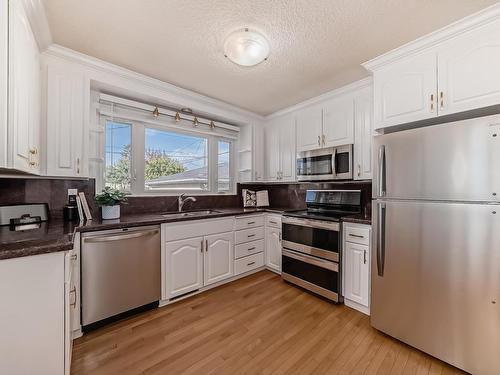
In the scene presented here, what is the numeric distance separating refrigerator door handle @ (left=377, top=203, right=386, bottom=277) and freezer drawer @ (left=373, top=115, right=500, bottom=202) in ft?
0.42

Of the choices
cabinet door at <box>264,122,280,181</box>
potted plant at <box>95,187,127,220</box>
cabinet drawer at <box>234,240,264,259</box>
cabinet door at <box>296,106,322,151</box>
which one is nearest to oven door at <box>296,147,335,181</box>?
cabinet door at <box>296,106,322,151</box>

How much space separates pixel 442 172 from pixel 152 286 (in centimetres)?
252

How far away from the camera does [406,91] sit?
1.80m

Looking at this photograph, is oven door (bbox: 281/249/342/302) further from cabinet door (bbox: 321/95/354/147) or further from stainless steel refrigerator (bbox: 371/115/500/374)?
cabinet door (bbox: 321/95/354/147)

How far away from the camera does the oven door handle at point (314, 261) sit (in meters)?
2.27

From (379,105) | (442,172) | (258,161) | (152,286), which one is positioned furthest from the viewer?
(258,161)

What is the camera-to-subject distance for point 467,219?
1.40 metres

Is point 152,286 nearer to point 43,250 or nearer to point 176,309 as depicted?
point 176,309

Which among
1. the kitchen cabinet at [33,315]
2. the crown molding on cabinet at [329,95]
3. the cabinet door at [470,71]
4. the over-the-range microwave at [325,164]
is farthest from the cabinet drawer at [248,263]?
the cabinet door at [470,71]

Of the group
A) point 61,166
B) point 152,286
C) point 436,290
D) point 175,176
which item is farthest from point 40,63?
point 436,290

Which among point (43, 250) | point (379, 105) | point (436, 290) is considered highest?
point (379, 105)

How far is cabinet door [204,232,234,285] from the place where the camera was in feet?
8.30

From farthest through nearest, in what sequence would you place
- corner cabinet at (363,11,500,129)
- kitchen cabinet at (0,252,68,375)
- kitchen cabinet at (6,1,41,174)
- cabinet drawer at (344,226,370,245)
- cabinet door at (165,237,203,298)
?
cabinet door at (165,237,203,298)
cabinet drawer at (344,226,370,245)
corner cabinet at (363,11,500,129)
kitchen cabinet at (6,1,41,174)
kitchen cabinet at (0,252,68,375)

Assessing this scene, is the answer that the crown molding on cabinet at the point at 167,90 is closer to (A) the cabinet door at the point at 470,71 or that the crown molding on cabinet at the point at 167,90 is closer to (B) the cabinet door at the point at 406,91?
(B) the cabinet door at the point at 406,91
